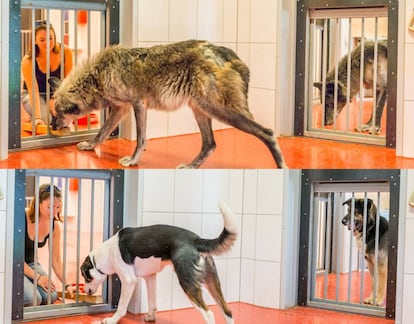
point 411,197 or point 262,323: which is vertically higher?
point 411,197

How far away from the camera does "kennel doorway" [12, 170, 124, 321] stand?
286cm

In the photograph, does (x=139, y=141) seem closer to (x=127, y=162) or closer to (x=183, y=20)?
(x=127, y=162)

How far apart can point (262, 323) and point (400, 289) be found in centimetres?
43

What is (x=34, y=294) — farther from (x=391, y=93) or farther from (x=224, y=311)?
(x=391, y=93)

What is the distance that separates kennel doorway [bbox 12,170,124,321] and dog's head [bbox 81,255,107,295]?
0.02 m

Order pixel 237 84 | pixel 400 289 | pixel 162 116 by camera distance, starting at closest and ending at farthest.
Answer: pixel 237 84
pixel 162 116
pixel 400 289

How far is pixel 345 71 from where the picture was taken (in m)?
3.04

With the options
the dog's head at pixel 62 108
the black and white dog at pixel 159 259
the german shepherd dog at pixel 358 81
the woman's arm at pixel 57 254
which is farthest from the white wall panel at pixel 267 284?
the dog's head at pixel 62 108

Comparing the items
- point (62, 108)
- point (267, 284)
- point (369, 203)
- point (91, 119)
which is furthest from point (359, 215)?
point (62, 108)

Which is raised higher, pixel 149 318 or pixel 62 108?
pixel 62 108

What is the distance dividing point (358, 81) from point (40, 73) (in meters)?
0.96

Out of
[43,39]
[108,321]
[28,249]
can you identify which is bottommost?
[108,321]

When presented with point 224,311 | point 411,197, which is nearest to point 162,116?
point 224,311

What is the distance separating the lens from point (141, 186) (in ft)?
9.46
